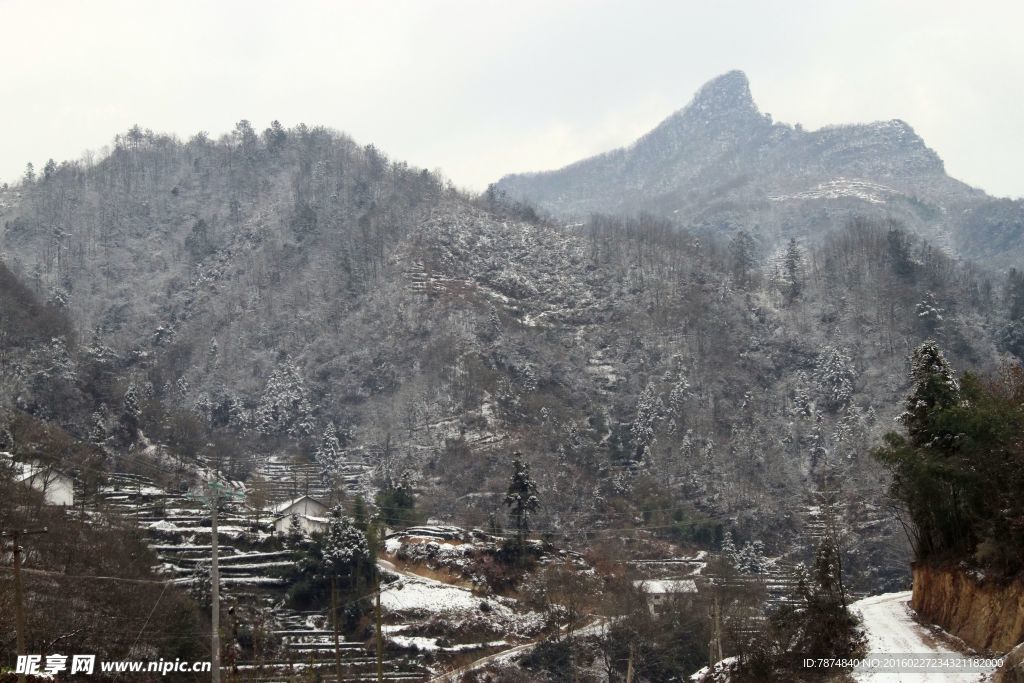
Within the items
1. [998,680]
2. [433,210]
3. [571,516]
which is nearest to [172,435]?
[571,516]

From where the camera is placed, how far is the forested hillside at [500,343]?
4195 inches

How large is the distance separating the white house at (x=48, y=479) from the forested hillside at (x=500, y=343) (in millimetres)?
27210

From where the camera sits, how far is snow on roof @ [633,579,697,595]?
6956cm

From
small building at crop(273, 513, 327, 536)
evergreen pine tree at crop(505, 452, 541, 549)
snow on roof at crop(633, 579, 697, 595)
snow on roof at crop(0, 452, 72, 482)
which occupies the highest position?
snow on roof at crop(0, 452, 72, 482)

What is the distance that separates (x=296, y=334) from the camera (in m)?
156

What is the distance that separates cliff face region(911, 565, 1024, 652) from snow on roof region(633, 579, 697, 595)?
3492cm

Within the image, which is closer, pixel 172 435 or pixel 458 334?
pixel 172 435

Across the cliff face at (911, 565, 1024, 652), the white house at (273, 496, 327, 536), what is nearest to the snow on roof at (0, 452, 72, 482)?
the white house at (273, 496, 327, 536)

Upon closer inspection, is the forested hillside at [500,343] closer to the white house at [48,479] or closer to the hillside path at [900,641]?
the white house at [48,479]

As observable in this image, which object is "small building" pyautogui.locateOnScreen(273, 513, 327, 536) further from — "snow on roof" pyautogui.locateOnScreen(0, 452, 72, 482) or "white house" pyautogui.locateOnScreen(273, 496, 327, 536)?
"snow on roof" pyautogui.locateOnScreen(0, 452, 72, 482)

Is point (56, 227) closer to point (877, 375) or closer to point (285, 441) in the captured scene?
point (285, 441)

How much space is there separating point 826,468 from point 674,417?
2516 centimetres

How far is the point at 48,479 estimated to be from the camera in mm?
65438

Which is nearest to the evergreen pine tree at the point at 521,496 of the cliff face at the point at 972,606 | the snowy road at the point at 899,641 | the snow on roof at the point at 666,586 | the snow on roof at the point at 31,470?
the snow on roof at the point at 666,586
